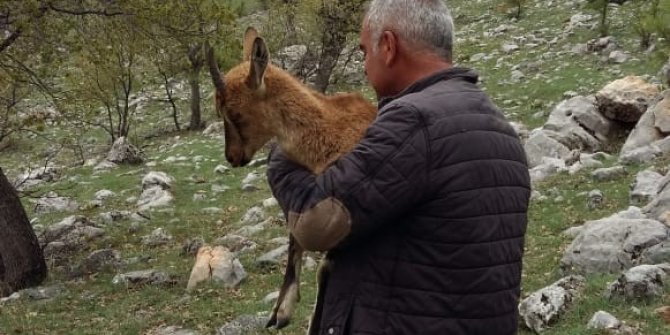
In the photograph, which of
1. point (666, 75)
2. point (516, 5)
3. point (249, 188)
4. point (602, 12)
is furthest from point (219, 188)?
point (516, 5)

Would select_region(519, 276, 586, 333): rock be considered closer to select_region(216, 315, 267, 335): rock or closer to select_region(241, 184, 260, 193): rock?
select_region(216, 315, 267, 335): rock

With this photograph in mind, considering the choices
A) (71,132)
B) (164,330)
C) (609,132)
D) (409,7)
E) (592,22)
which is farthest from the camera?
(71,132)

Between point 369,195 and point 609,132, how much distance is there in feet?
42.8

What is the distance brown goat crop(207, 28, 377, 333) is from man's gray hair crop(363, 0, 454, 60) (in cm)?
71

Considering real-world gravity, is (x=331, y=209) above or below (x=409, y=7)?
below

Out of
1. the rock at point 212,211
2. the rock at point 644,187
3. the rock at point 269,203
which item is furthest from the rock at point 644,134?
the rock at point 212,211

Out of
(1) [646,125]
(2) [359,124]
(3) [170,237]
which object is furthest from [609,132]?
(2) [359,124]

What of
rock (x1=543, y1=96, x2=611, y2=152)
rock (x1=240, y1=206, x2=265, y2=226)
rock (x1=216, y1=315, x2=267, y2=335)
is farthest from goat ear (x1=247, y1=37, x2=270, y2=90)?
rock (x1=543, y1=96, x2=611, y2=152)

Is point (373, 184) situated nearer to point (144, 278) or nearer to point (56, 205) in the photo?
point (144, 278)

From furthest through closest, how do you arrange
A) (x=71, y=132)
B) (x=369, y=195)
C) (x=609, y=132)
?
(x=71, y=132), (x=609, y=132), (x=369, y=195)

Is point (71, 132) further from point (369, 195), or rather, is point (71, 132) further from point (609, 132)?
point (369, 195)

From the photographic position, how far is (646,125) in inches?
512

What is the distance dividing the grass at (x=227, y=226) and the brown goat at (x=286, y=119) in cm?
357

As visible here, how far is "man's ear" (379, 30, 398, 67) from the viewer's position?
2676mm
